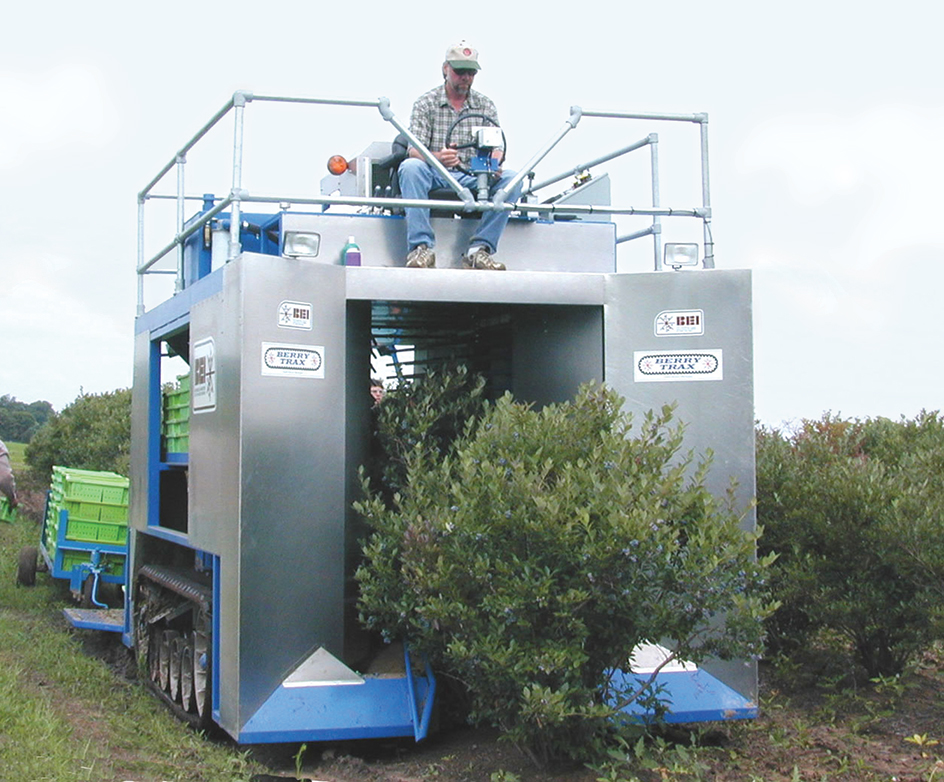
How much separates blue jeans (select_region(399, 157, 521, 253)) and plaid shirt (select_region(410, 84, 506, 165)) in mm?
406

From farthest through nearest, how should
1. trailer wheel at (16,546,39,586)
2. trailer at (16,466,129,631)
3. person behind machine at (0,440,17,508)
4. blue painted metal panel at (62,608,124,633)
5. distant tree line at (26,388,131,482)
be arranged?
distant tree line at (26,388,131,482)
person behind machine at (0,440,17,508)
trailer wheel at (16,546,39,586)
trailer at (16,466,129,631)
blue painted metal panel at (62,608,124,633)

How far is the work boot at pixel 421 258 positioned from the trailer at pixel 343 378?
12 cm

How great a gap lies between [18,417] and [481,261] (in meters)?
33.9

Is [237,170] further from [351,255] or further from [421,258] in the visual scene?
[421,258]

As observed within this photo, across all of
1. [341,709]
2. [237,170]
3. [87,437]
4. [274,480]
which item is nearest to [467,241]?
[237,170]

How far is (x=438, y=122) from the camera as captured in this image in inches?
293

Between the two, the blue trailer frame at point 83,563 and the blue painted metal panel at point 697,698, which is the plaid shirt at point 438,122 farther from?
the blue trailer frame at point 83,563

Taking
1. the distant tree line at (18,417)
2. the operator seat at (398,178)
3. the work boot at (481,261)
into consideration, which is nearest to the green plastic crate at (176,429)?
the operator seat at (398,178)

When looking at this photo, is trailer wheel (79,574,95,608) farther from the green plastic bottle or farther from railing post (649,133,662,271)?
railing post (649,133,662,271)

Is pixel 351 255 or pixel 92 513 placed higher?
pixel 351 255

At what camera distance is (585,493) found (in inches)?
208

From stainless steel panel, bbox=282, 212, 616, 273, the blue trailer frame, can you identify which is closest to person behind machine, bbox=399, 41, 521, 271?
stainless steel panel, bbox=282, 212, 616, 273

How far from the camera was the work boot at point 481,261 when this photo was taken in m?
6.80

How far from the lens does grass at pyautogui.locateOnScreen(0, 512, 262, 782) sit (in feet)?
18.3
